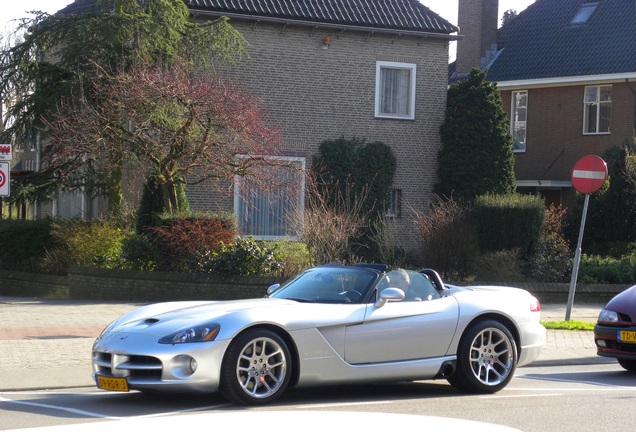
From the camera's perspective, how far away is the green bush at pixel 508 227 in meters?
22.7

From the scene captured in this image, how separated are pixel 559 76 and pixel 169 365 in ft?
91.9

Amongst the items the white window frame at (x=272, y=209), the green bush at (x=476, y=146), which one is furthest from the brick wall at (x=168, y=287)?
the green bush at (x=476, y=146)

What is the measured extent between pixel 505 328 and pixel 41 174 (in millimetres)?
17184

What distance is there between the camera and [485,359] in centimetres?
1042

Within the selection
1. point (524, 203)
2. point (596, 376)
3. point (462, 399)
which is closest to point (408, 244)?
point (524, 203)

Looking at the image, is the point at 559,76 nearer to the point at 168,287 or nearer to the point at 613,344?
the point at 168,287

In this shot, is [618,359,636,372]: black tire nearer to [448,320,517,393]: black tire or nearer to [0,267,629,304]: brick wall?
[448,320,517,393]: black tire

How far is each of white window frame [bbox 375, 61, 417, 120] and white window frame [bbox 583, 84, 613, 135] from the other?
298 inches

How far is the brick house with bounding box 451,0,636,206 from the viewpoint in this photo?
3338 cm

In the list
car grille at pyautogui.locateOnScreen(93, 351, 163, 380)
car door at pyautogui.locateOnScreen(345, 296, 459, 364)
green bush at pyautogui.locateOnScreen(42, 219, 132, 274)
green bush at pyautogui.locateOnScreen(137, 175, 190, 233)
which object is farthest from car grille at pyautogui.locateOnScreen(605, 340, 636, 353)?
green bush at pyautogui.locateOnScreen(137, 175, 190, 233)

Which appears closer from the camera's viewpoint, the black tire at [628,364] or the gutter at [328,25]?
the black tire at [628,364]

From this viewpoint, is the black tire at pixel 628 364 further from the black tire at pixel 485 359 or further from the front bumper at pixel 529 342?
the black tire at pixel 485 359

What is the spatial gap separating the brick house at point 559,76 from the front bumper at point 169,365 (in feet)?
85.3

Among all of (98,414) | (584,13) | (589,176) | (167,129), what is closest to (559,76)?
(584,13)
